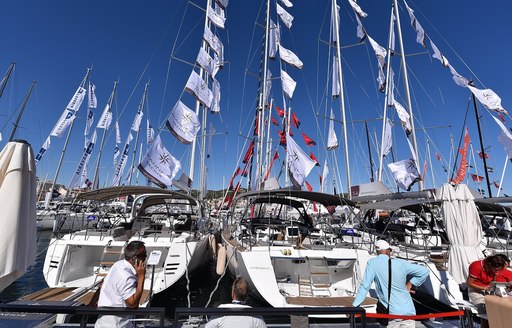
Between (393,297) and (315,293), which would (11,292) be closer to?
(315,293)

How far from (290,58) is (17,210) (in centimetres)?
1726

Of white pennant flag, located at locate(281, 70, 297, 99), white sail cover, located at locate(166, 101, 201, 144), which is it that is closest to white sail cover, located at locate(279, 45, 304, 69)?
white pennant flag, located at locate(281, 70, 297, 99)

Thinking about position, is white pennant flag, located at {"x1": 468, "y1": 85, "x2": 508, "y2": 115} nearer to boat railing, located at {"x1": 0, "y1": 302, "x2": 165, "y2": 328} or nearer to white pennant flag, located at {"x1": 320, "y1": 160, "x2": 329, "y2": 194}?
white pennant flag, located at {"x1": 320, "y1": 160, "x2": 329, "y2": 194}

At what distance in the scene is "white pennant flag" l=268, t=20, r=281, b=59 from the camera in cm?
2145

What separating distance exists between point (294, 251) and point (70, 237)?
7.15 metres

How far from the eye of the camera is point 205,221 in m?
12.6

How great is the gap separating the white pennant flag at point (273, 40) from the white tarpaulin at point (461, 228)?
1706cm

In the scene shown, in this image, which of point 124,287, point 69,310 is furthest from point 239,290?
point 69,310

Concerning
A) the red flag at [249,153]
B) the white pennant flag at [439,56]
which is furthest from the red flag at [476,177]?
the red flag at [249,153]

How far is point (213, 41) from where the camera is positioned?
1806cm

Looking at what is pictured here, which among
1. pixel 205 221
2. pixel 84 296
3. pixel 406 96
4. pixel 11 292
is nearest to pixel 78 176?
pixel 11 292

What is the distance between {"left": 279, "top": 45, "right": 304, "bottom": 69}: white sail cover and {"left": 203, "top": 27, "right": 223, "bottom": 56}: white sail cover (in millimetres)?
4117

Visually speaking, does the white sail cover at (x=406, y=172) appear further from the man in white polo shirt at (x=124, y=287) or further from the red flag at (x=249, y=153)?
the red flag at (x=249, y=153)

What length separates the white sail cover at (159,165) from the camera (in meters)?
10.3
